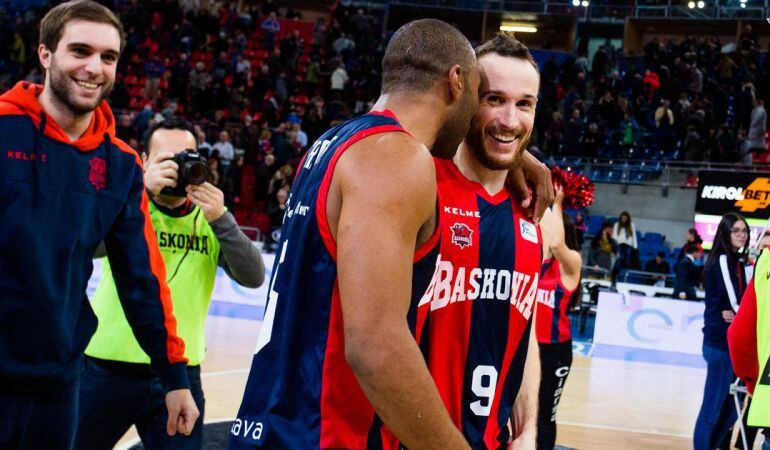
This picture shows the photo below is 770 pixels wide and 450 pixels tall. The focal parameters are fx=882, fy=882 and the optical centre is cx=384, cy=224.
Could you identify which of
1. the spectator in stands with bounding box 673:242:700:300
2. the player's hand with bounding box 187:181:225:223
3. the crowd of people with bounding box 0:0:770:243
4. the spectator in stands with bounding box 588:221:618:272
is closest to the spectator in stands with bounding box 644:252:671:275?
the spectator in stands with bounding box 588:221:618:272

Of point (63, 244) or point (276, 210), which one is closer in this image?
point (63, 244)

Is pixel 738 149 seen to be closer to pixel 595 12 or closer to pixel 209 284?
pixel 595 12

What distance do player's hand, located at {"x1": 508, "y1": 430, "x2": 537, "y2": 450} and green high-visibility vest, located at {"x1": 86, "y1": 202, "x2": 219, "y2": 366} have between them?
1.61 meters

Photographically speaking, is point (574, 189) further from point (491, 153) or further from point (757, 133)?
point (757, 133)

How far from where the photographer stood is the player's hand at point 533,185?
9.98 feet

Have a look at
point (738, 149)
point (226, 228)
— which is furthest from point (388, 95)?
point (738, 149)

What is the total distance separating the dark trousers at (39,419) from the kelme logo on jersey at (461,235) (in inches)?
54.8

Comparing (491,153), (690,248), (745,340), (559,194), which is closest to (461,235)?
(491,153)

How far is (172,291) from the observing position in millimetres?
3938

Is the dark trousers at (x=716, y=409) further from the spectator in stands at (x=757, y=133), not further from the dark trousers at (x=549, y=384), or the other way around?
the spectator in stands at (x=757, y=133)

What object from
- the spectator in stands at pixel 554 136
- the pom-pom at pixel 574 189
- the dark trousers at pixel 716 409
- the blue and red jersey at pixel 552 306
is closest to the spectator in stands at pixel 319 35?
the spectator in stands at pixel 554 136

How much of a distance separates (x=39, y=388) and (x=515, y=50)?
1.90 metres

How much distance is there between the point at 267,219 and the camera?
17641mm

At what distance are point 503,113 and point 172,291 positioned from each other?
1866mm
